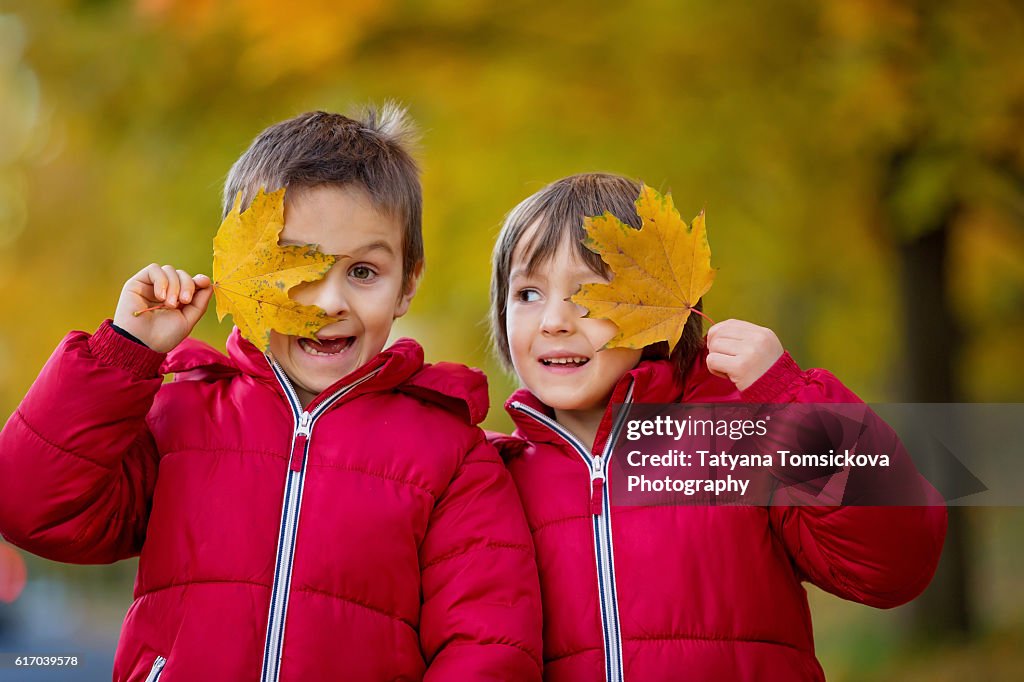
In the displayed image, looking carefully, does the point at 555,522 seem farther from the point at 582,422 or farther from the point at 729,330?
the point at 729,330

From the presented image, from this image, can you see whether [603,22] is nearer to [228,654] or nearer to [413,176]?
[413,176]

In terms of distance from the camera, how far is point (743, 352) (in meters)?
2.41

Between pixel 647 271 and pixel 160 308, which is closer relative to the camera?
pixel 160 308

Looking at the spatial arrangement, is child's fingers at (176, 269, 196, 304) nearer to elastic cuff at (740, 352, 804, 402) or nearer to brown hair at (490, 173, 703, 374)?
brown hair at (490, 173, 703, 374)

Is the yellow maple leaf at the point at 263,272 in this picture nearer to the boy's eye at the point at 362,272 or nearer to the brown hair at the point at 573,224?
the boy's eye at the point at 362,272

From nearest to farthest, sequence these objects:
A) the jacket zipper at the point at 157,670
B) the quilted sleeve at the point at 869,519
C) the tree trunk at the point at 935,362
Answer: the jacket zipper at the point at 157,670 < the quilted sleeve at the point at 869,519 < the tree trunk at the point at 935,362

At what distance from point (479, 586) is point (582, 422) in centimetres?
60

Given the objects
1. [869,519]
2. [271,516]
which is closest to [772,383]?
[869,519]

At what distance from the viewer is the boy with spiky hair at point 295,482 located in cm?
226

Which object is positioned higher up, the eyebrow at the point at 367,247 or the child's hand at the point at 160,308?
the eyebrow at the point at 367,247

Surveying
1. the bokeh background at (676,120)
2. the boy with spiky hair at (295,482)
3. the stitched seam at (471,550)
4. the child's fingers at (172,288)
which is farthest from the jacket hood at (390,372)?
the bokeh background at (676,120)

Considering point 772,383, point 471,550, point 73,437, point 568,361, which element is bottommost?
point 471,550

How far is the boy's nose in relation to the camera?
2617mm

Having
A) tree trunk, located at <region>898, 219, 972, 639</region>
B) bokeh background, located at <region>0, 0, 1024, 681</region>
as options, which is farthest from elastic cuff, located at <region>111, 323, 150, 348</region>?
tree trunk, located at <region>898, 219, 972, 639</region>
